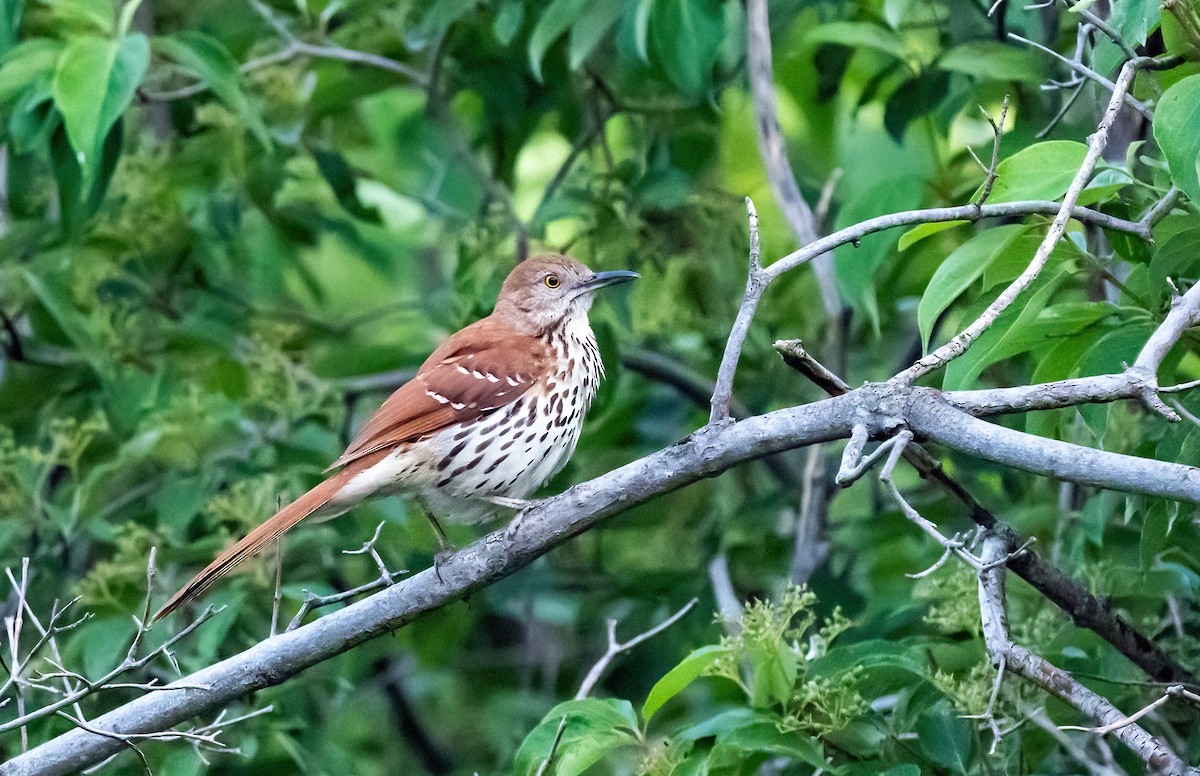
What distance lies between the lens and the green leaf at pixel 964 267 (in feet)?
8.41

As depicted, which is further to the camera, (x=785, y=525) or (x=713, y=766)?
(x=785, y=525)

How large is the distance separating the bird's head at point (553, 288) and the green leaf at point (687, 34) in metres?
0.72

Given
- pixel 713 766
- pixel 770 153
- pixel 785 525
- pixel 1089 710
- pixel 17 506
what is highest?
pixel 770 153

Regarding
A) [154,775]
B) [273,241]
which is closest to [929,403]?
[154,775]

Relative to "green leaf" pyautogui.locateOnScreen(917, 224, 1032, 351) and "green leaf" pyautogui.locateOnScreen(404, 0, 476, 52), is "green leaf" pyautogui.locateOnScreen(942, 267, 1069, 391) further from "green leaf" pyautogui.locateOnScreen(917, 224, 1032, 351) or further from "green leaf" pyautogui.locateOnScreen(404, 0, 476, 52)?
"green leaf" pyautogui.locateOnScreen(404, 0, 476, 52)

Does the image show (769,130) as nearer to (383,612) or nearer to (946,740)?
(946,740)

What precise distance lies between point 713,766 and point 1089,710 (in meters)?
0.82

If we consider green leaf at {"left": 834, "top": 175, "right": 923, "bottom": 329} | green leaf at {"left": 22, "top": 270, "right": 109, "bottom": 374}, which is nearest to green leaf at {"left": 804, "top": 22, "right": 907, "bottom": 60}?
green leaf at {"left": 834, "top": 175, "right": 923, "bottom": 329}

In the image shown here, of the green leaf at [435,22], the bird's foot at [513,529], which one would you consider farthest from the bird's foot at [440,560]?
the green leaf at [435,22]

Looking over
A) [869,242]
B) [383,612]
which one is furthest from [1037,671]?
[869,242]

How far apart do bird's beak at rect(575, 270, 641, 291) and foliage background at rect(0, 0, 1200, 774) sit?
17 cm

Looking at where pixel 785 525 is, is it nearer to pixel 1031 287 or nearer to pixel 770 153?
pixel 770 153

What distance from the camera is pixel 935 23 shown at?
4473 millimetres

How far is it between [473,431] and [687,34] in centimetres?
135
